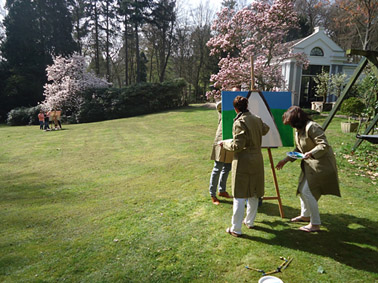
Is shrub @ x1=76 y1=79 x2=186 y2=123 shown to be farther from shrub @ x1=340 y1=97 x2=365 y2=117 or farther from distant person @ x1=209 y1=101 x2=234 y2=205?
distant person @ x1=209 y1=101 x2=234 y2=205

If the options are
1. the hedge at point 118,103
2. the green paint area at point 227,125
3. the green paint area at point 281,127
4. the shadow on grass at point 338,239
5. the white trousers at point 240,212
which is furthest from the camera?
the hedge at point 118,103

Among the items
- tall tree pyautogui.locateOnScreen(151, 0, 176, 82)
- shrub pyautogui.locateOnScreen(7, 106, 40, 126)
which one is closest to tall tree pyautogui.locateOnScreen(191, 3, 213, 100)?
tall tree pyautogui.locateOnScreen(151, 0, 176, 82)

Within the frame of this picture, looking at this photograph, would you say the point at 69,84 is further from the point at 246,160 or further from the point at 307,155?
the point at 307,155

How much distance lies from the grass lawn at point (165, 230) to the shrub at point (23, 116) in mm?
20404

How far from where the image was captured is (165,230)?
4.05 m

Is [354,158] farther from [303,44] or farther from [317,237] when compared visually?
[303,44]

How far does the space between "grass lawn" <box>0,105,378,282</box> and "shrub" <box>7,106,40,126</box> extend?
66.9ft

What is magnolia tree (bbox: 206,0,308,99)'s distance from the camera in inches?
565

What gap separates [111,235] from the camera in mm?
3992

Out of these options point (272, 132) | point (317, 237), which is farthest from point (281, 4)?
point (317, 237)

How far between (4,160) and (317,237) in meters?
10.9

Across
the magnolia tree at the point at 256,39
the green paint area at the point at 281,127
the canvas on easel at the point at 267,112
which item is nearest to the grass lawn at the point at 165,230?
the canvas on easel at the point at 267,112

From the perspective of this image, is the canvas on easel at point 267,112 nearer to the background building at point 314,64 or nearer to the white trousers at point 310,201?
the white trousers at point 310,201

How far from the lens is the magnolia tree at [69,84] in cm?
2511
